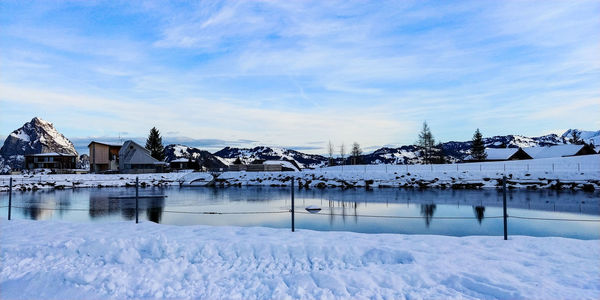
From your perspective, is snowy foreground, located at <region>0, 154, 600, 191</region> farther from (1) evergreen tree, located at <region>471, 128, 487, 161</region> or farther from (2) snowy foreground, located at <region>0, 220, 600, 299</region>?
(2) snowy foreground, located at <region>0, 220, 600, 299</region>

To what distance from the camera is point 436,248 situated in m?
8.10

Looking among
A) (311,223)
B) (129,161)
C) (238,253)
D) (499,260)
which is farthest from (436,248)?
(129,161)

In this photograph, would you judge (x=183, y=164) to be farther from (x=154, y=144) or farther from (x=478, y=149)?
(x=478, y=149)

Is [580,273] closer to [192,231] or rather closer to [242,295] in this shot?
[242,295]

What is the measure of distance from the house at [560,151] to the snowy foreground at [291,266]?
316ft

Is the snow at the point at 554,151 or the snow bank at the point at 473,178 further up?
the snow at the point at 554,151

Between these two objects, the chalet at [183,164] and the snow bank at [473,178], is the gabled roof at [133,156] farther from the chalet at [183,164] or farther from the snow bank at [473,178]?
the chalet at [183,164]

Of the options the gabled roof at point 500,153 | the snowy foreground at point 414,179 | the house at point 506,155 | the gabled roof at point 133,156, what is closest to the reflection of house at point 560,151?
the house at point 506,155

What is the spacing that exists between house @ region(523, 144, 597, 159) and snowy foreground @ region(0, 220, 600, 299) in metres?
96.5

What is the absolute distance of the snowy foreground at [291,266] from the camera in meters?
5.96

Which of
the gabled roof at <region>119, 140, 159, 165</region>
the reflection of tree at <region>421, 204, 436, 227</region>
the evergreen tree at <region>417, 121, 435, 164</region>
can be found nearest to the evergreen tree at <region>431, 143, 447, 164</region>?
the evergreen tree at <region>417, 121, 435, 164</region>

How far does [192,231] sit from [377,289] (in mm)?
6030

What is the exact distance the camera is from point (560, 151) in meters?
87.5

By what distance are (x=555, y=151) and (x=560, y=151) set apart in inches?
50.9
